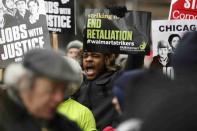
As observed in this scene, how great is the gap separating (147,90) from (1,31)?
321 centimetres

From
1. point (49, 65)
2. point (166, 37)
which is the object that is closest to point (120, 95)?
point (49, 65)

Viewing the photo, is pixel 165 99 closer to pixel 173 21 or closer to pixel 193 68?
pixel 193 68

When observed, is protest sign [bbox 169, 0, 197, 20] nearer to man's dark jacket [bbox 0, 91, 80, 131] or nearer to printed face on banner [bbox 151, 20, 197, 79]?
printed face on banner [bbox 151, 20, 197, 79]

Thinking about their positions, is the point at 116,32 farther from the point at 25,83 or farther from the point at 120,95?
the point at 25,83

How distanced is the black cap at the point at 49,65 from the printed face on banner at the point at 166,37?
→ 342 cm

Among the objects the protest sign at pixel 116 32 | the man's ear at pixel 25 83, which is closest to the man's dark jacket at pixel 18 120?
the man's ear at pixel 25 83

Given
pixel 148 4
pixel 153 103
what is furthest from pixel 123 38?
pixel 148 4

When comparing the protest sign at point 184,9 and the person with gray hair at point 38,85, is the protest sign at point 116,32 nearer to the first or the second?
the protest sign at point 184,9

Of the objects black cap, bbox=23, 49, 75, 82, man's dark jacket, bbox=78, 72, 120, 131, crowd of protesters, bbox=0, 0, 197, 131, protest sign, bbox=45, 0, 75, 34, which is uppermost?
protest sign, bbox=45, 0, 75, 34

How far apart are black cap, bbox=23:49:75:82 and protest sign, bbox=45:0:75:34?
4.11 m

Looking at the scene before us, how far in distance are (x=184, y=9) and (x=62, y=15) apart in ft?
4.29

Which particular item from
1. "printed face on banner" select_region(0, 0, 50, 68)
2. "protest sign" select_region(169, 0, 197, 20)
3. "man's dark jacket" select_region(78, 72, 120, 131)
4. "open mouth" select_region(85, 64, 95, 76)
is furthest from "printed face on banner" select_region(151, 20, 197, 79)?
"printed face on banner" select_region(0, 0, 50, 68)

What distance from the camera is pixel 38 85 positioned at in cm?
319

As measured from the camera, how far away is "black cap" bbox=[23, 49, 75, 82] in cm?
319
